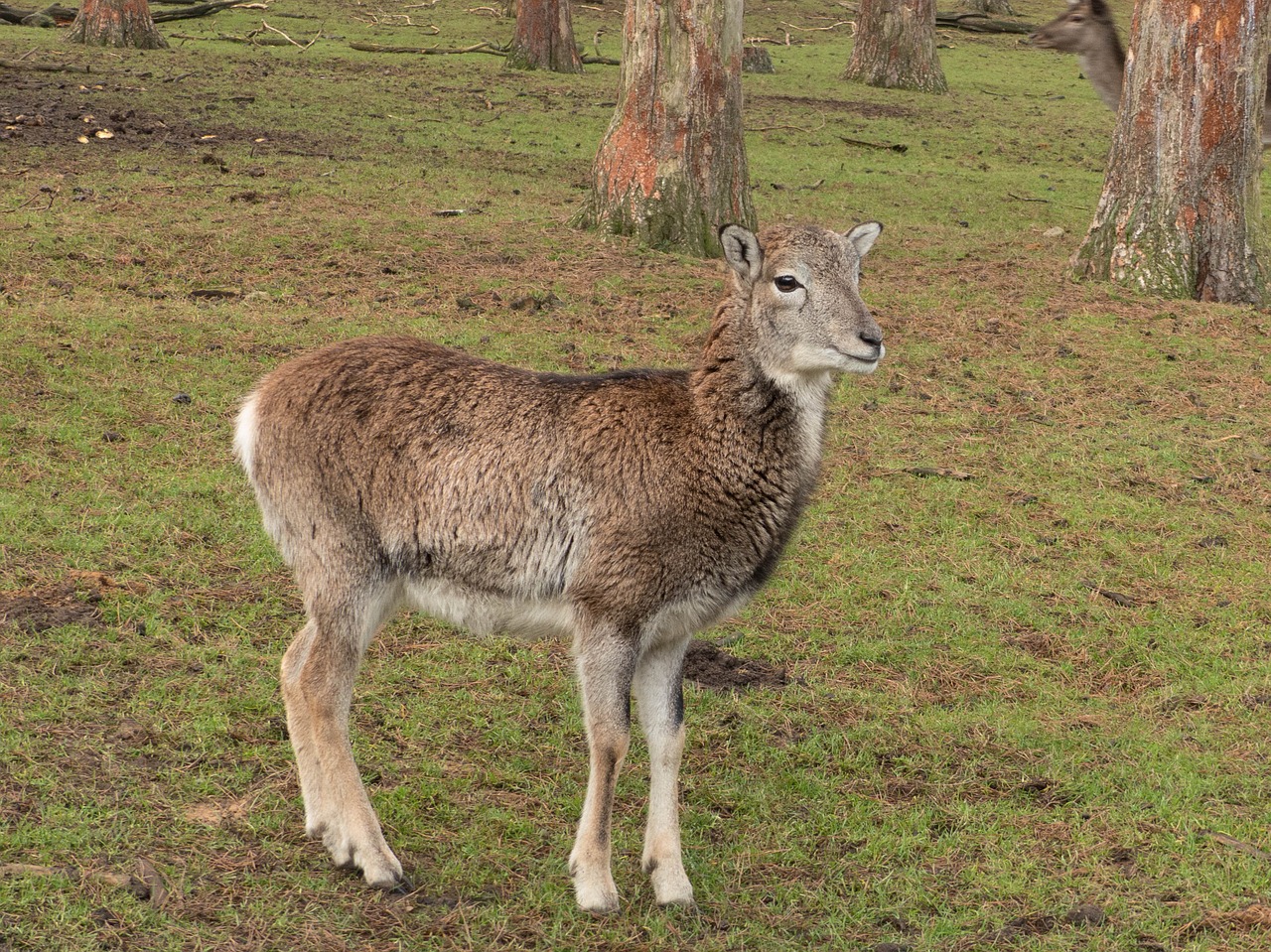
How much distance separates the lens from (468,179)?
16516 millimetres

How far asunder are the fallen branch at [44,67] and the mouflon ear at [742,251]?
728 inches

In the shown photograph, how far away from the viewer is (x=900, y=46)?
27.9 metres

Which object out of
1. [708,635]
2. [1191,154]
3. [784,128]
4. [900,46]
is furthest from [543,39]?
[708,635]

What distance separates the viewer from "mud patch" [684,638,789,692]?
6660 millimetres

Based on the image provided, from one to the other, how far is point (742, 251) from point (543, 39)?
72.4ft

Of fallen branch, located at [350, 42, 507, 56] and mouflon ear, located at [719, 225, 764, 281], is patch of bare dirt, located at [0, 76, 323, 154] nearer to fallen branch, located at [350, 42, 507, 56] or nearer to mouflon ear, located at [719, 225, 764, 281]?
fallen branch, located at [350, 42, 507, 56]

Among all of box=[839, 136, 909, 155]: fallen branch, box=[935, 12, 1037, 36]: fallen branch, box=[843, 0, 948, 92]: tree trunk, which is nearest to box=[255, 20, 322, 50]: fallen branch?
box=[843, 0, 948, 92]: tree trunk

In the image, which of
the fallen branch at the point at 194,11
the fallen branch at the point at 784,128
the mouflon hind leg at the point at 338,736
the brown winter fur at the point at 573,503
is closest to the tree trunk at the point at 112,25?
the fallen branch at the point at 194,11

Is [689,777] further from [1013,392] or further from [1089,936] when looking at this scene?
[1013,392]

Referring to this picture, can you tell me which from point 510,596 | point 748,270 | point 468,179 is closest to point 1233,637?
point 748,270

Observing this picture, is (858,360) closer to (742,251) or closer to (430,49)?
(742,251)

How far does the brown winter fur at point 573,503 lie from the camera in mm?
4965

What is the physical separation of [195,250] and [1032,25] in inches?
1232

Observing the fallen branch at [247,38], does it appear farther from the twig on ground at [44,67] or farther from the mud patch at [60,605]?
the mud patch at [60,605]
